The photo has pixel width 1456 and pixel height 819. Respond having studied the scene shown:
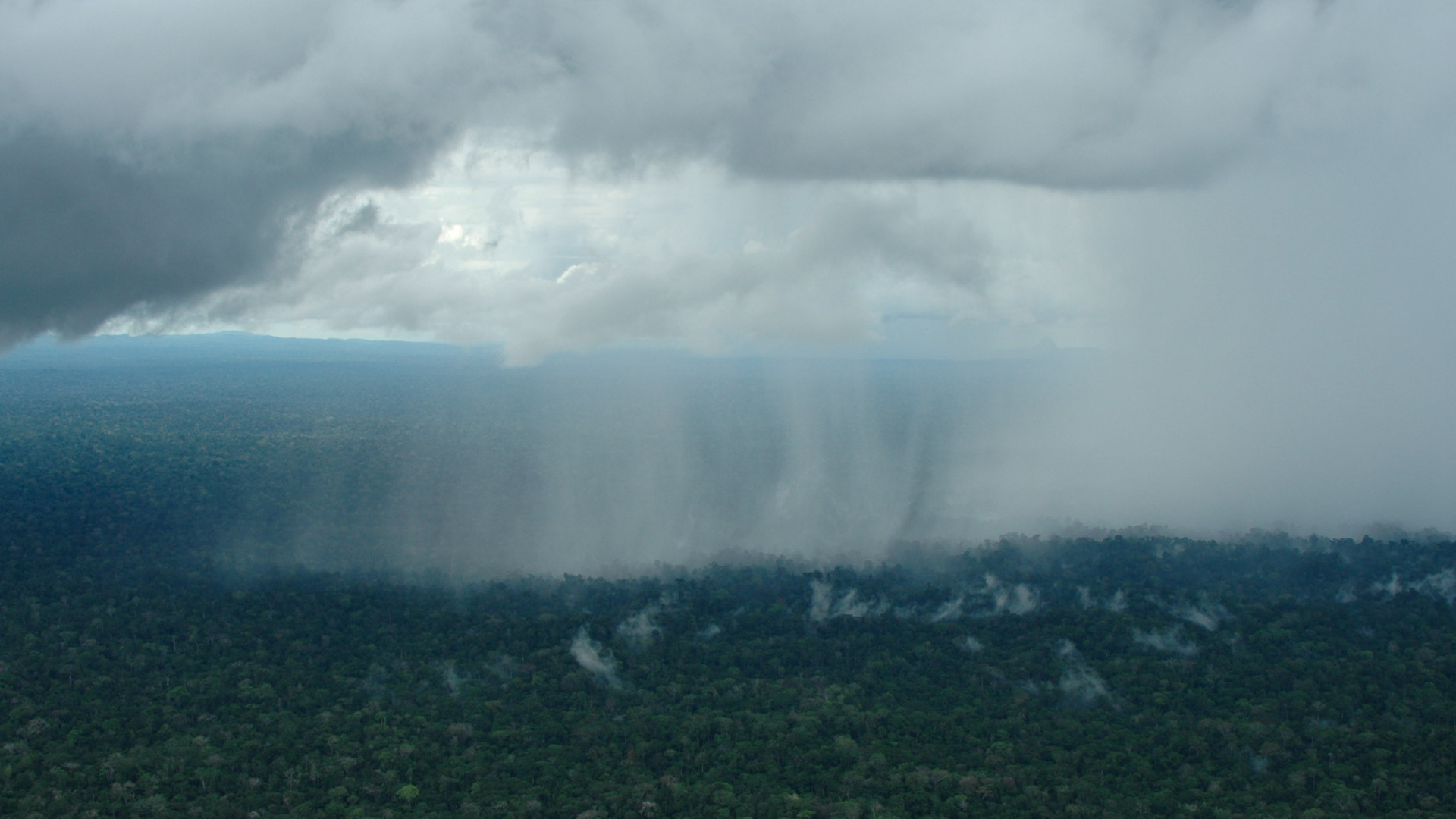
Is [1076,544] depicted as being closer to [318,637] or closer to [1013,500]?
[1013,500]

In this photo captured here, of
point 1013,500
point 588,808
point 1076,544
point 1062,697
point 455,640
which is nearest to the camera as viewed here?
point 588,808

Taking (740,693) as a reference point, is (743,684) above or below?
above

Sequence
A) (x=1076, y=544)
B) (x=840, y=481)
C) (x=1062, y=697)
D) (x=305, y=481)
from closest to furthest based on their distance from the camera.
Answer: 1. (x=1062, y=697)
2. (x=1076, y=544)
3. (x=305, y=481)
4. (x=840, y=481)

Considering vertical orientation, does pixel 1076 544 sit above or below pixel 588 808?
above

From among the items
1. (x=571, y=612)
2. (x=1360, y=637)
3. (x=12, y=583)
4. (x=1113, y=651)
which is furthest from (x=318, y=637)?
(x=1360, y=637)

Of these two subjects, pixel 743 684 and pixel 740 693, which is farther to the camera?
pixel 743 684

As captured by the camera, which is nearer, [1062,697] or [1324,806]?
[1324,806]
